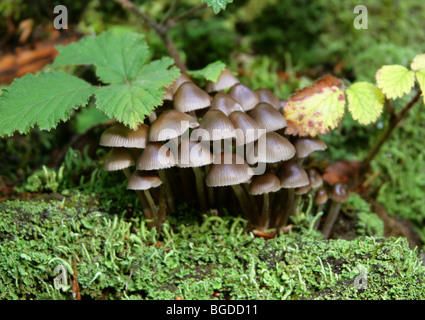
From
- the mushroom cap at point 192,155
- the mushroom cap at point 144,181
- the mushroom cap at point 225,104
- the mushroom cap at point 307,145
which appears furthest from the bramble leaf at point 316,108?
the mushroom cap at point 144,181

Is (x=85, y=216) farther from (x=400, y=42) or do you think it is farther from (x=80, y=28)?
(x=400, y=42)

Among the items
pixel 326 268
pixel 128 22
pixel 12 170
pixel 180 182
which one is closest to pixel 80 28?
pixel 128 22

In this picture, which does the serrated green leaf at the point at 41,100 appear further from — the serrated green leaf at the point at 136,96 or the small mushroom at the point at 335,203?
the small mushroom at the point at 335,203

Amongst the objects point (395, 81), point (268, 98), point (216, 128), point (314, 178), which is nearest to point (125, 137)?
point (216, 128)

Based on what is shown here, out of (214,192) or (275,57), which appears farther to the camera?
(275,57)

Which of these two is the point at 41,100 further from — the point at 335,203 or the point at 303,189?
the point at 335,203

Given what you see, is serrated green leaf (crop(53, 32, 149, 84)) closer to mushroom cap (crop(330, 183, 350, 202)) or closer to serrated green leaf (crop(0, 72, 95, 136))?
serrated green leaf (crop(0, 72, 95, 136))
